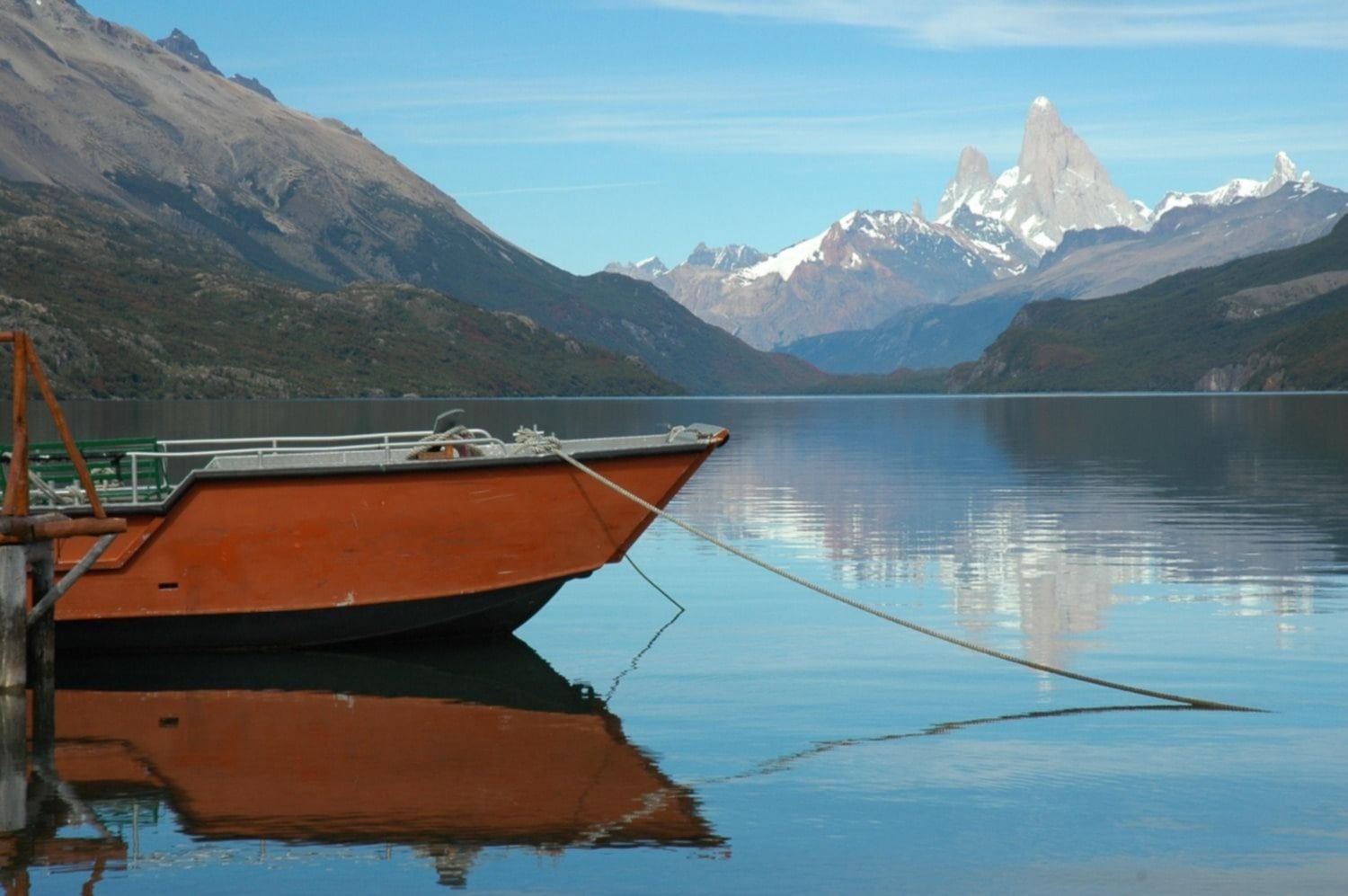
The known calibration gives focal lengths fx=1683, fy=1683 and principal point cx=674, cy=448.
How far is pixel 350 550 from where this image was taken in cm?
2355

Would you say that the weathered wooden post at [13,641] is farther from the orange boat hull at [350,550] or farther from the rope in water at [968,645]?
the rope in water at [968,645]

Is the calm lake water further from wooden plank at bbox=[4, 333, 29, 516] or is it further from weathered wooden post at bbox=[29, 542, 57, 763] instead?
wooden plank at bbox=[4, 333, 29, 516]

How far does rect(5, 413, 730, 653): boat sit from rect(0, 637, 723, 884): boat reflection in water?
25.3 inches

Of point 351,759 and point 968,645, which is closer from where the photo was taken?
point 351,759

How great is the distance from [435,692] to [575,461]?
3820mm

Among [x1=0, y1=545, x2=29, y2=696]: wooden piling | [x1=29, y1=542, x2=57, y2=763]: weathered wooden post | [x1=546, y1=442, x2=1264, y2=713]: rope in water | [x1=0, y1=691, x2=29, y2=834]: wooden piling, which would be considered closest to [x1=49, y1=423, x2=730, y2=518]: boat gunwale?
[x1=546, y1=442, x2=1264, y2=713]: rope in water

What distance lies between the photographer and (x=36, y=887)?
13336 millimetres

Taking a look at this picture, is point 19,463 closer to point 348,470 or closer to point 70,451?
point 70,451

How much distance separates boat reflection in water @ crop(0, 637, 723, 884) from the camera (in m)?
14.8

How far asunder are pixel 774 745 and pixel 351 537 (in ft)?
26.3

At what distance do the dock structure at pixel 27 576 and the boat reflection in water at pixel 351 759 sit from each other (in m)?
0.45

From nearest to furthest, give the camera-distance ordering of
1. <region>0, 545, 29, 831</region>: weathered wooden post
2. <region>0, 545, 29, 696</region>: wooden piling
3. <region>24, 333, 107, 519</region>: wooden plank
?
<region>0, 545, 29, 831</region>: weathered wooden post < <region>0, 545, 29, 696</region>: wooden piling < <region>24, 333, 107, 519</region>: wooden plank

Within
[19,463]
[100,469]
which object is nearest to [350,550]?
[19,463]

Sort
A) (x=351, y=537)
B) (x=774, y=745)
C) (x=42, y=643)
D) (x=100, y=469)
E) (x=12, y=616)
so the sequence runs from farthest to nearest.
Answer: (x=100, y=469), (x=351, y=537), (x=42, y=643), (x=12, y=616), (x=774, y=745)
